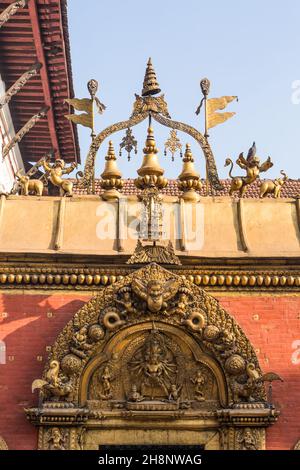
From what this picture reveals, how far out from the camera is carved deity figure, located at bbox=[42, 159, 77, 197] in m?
13.6

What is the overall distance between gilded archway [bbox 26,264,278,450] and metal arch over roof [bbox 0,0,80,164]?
38.4ft

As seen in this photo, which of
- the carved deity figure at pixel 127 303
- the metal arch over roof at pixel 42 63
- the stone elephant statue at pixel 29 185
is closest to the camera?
the carved deity figure at pixel 127 303

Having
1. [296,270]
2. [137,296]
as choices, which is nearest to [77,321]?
[137,296]

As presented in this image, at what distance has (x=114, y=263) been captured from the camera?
12406 mm

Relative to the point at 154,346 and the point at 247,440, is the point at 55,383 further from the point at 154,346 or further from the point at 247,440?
the point at 247,440

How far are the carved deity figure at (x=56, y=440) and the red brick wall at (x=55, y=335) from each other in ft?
1.01

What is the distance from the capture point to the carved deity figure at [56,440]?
1157 centimetres

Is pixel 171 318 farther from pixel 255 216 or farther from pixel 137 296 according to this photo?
pixel 255 216

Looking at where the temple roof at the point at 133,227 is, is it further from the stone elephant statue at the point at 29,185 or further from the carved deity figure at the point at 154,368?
the carved deity figure at the point at 154,368

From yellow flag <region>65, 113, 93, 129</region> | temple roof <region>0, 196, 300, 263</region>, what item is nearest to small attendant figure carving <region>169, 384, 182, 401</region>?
temple roof <region>0, 196, 300, 263</region>

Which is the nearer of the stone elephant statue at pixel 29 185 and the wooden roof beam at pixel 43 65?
the stone elephant statue at pixel 29 185

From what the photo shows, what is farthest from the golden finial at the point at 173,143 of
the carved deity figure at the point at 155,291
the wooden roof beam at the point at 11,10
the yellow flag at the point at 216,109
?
the wooden roof beam at the point at 11,10

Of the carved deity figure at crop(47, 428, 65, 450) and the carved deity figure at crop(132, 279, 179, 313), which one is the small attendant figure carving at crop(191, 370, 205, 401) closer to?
the carved deity figure at crop(132, 279, 179, 313)
